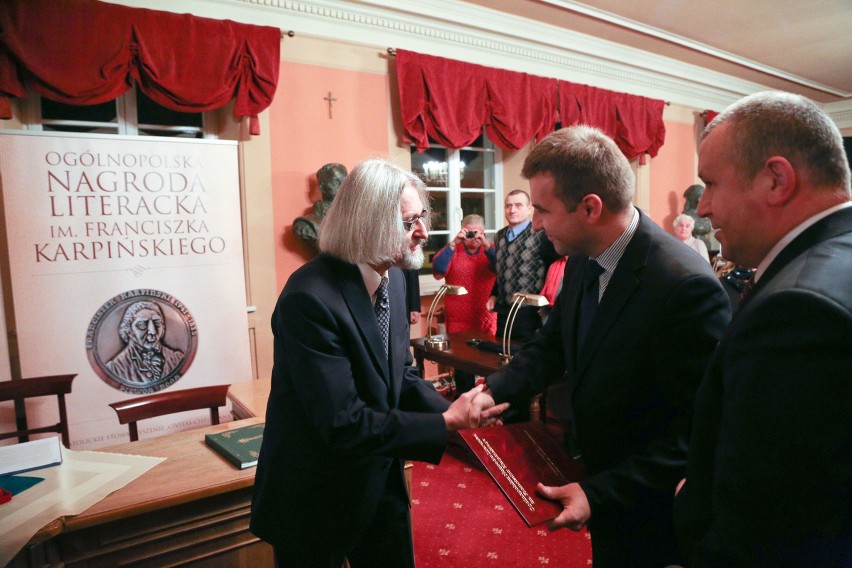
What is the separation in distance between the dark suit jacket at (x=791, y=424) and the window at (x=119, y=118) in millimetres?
4217

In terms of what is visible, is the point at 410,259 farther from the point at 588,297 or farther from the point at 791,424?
the point at 791,424

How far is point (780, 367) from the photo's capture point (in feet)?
2.36

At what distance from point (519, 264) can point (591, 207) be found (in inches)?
107

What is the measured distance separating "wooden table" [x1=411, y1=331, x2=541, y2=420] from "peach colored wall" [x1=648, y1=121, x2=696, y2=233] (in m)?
4.66

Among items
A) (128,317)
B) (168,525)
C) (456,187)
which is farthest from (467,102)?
(168,525)

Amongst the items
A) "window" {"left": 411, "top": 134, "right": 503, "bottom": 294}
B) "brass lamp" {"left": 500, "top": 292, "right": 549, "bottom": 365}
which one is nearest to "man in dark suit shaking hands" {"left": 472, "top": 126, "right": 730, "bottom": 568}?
"brass lamp" {"left": 500, "top": 292, "right": 549, "bottom": 365}

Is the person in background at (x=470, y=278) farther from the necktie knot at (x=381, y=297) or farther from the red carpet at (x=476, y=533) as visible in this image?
the necktie knot at (x=381, y=297)

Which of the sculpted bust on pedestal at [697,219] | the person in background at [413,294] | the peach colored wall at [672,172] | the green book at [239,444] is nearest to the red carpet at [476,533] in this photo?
the green book at [239,444]

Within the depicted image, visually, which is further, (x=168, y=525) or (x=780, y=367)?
(x=168, y=525)

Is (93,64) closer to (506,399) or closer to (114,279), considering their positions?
(114,279)

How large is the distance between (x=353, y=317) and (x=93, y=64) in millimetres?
3200

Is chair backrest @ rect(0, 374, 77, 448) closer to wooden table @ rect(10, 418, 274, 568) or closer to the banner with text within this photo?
the banner with text

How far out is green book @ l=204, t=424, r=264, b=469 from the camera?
1756 mm

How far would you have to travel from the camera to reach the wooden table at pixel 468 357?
3227mm
